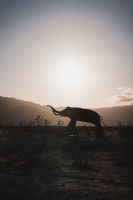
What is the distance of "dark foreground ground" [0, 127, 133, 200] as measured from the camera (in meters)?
8.93

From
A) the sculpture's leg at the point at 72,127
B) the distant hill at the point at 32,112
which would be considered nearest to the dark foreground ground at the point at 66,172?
the sculpture's leg at the point at 72,127

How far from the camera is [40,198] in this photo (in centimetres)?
839

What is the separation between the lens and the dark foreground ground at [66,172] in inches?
352

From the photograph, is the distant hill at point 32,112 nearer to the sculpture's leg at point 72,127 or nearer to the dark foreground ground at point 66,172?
the sculpture's leg at point 72,127

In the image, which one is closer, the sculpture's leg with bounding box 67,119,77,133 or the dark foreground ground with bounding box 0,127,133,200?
the dark foreground ground with bounding box 0,127,133,200

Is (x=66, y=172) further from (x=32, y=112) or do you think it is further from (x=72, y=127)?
(x=32, y=112)

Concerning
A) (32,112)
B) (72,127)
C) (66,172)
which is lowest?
(66,172)

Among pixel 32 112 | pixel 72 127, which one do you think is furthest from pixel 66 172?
pixel 32 112

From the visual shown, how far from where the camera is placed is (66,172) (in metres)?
11.5

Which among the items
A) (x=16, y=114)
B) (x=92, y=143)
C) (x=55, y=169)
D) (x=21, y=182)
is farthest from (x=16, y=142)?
(x=16, y=114)

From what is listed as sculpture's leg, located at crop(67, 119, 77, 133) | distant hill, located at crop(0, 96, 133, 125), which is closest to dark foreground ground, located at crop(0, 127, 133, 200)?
sculpture's leg, located at crop(67, 119, 77, 133)

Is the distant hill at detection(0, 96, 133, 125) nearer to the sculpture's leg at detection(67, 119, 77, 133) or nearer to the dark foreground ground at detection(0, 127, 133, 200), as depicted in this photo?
the sculpture's leg at detection(67, 119, 77, 133)

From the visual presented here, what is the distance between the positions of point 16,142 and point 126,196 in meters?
9.66

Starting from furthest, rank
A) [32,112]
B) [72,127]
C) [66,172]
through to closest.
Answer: [32,112]
[72,127]
[66,172]
